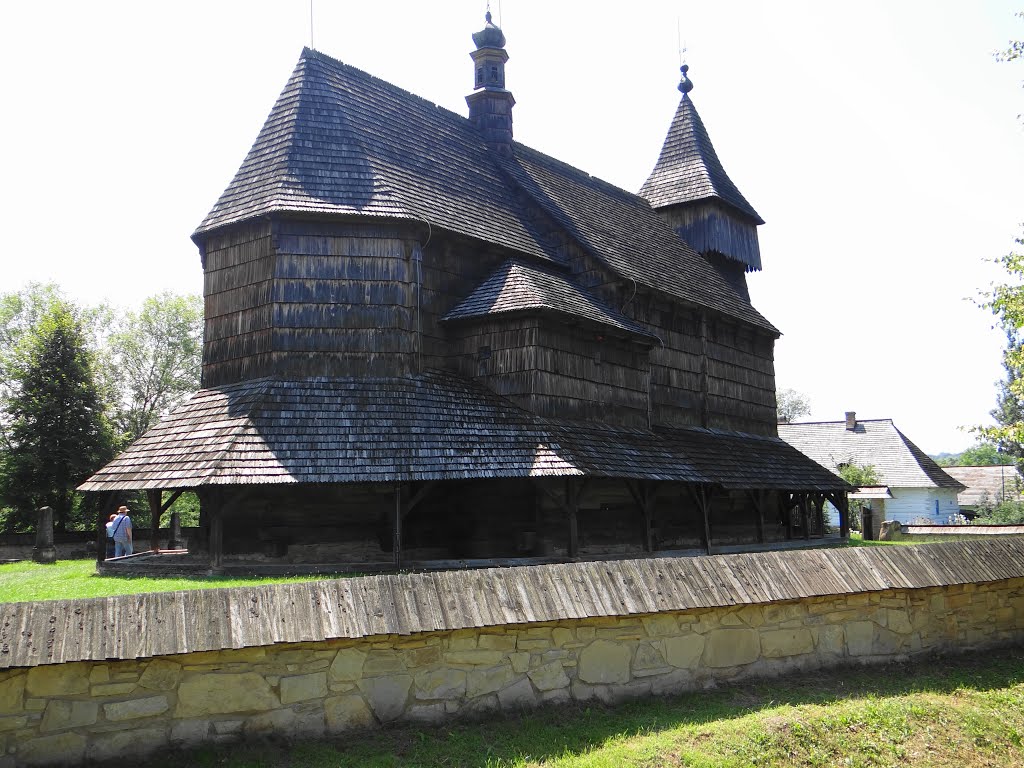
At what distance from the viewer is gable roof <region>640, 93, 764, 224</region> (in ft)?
98.7

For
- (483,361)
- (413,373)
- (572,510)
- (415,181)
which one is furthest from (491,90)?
(572,510)

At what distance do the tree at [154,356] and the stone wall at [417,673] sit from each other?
46319 mm

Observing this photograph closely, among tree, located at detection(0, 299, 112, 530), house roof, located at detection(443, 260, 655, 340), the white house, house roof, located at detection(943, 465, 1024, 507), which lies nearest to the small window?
house roof, located at detection(443, 260, 655, 340)

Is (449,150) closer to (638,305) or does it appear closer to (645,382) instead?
(638,305)

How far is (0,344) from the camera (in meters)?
46.7

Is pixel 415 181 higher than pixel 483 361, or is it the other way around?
pixel 415 181

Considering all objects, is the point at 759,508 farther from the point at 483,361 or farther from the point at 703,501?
the point at 483,361

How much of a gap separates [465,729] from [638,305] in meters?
16.3

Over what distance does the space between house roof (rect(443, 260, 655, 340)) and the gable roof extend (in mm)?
12292

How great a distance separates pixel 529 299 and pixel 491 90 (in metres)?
9.89

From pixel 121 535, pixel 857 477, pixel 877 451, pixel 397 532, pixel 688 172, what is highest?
pixel 688 172

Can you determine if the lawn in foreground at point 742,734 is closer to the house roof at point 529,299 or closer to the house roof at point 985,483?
the house roof at point 529,299

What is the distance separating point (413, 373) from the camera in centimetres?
1684

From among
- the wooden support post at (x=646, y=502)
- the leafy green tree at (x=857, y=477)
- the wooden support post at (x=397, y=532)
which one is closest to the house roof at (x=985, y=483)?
the leafy green tree at (x=857, y=477)
